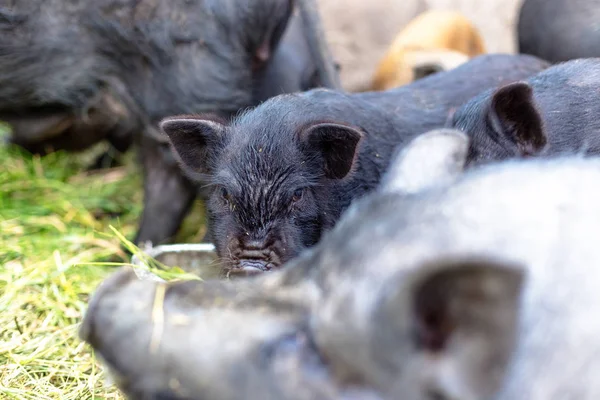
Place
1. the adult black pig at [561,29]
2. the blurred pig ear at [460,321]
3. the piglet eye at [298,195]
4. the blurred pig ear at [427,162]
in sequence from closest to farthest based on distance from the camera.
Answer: the blurred pig ear at [460,321] < the blurred pig ear at [427,162] < the piglet eye at [298,195] < the adult black pig at [561,29]

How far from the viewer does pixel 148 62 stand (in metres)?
3.04

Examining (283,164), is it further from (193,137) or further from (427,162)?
(427,162)

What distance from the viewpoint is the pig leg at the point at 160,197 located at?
336 cm

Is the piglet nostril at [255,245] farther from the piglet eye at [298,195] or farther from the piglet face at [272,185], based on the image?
the piglet eye at [298,195]

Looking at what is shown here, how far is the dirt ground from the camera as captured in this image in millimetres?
4898

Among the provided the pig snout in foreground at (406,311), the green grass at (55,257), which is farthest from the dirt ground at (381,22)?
the pig snout in foreground at (406,311)

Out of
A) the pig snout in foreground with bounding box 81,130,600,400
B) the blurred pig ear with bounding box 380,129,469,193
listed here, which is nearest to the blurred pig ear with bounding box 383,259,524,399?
the pig snout in foreground with bounding box 81,130,600,400

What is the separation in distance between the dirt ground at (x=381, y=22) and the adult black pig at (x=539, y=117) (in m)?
2.59

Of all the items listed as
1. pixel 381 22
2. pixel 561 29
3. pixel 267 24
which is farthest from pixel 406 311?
pixel 381 22

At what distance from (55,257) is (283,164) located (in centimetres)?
107

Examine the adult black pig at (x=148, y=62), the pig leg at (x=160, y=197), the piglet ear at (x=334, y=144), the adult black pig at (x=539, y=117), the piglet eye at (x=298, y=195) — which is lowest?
the pig leg at (x=160, y=197)

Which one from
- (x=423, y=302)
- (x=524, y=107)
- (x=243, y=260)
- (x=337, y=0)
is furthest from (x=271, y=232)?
(x=337, y=0)

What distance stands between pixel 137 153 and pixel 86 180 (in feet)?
2.53

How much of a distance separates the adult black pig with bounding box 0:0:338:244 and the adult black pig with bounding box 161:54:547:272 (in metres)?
0.64
